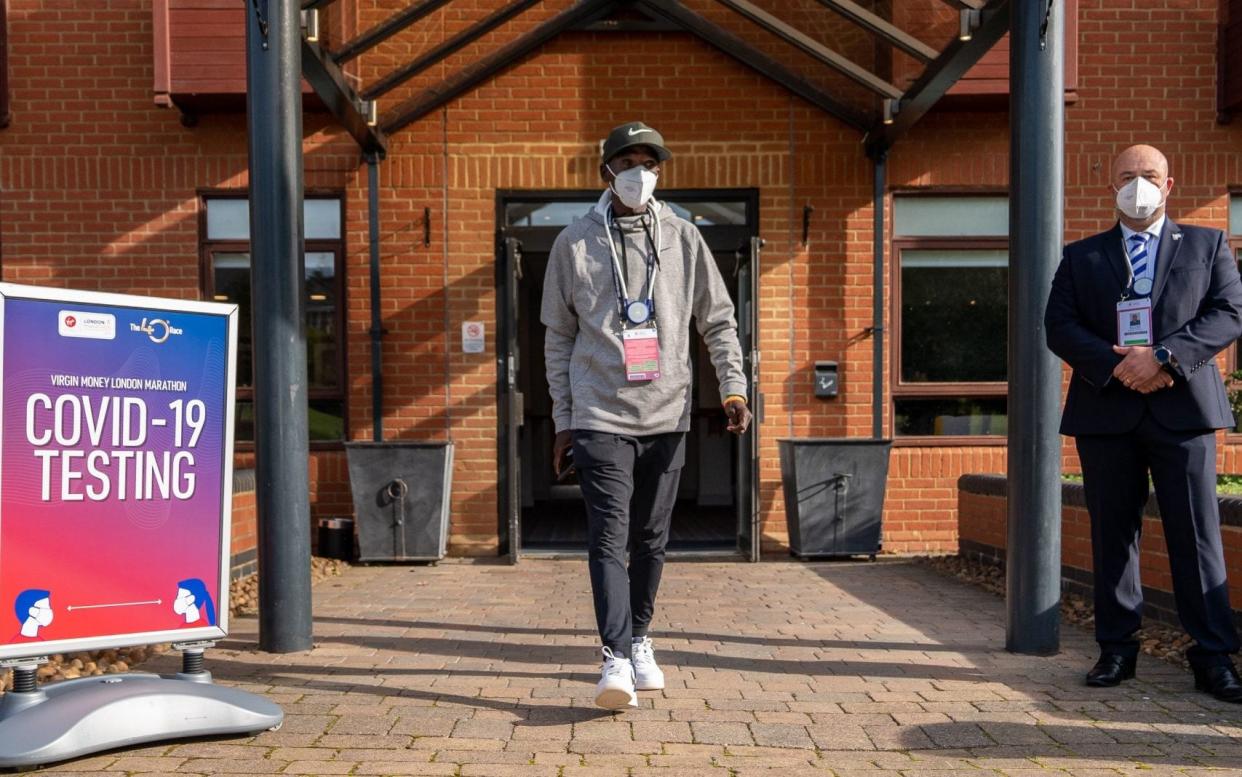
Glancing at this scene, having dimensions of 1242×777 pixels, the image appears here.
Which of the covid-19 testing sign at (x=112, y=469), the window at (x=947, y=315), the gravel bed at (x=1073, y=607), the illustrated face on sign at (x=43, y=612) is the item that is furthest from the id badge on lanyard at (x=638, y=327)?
the window at (x=947, y=315)

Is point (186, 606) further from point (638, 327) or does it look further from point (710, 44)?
point (710, 44)

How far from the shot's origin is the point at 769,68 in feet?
28.3

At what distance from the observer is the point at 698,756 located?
11.5 feet

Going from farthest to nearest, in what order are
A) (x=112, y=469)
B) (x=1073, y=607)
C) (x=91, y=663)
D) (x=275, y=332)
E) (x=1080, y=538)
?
(x=1080, y=538) < (x=1073, y=607) < (x=275, y=332) < (x=91, y=663) < (x=112, y=469)

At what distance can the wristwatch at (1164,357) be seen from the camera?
412 centimetres

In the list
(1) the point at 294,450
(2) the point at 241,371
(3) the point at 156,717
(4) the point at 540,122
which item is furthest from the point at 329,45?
(3) the point at 156,717

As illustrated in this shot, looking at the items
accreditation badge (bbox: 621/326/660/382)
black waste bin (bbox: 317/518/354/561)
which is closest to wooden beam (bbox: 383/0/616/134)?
black waste bin (bbox: 317/518/354/561)

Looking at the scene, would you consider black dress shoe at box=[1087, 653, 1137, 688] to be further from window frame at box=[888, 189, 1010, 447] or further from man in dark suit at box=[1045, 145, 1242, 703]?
window frame at box=[888, 189, 1010, 447]

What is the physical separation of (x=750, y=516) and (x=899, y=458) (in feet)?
4.34

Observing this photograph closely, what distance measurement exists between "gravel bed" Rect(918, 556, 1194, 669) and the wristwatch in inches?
52.3

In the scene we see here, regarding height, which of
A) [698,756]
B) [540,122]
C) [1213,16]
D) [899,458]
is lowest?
[698,756]

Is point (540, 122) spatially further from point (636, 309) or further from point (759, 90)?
point (636, 309)

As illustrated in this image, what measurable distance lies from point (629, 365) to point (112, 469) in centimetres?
170

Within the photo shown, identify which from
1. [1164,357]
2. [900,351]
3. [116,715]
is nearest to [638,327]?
[1164,357]
